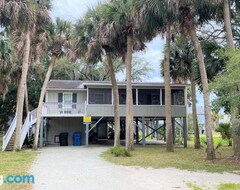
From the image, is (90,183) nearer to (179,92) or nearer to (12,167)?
(12,167)

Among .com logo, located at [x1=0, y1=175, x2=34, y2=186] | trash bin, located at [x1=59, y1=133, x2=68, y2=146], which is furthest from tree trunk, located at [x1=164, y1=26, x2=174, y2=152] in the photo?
.com logo, located at [x1=0, y1=175, x2=34, y2=186]

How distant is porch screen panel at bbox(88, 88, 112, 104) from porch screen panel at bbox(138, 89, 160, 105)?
2773mm

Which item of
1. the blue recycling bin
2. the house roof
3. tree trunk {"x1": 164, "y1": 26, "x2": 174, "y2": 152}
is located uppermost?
the house roof

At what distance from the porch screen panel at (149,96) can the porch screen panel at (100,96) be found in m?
2.77

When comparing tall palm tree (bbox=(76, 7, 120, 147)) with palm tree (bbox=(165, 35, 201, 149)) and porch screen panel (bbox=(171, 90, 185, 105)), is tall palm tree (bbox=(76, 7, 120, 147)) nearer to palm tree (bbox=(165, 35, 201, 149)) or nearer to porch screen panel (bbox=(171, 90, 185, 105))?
palm tree (bbox=(165, 35, 201, 149))

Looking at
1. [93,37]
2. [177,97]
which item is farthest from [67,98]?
[177,97]

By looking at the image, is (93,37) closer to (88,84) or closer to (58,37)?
(58,37)

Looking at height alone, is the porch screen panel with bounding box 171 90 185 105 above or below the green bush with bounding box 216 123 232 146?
above

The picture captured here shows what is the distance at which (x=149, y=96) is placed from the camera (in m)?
26.4

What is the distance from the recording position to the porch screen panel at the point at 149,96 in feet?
85.8

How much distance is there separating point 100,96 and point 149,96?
437 cm

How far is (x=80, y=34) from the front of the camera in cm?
2120

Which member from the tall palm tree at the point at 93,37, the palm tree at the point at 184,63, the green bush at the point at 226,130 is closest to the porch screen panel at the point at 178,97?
the palm tree at the point at 184,63

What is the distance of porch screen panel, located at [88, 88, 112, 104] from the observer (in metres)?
25.0
